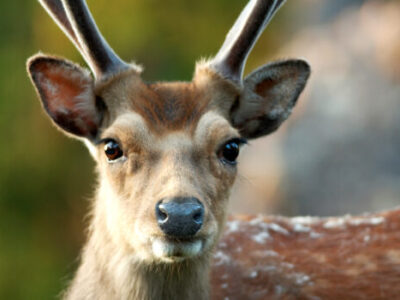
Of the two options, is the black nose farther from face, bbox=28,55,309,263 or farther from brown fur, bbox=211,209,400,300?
brown fur, bbox=211,209,400,300

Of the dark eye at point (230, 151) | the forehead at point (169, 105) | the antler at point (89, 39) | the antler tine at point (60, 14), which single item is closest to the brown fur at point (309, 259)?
the dark eye at point (230, 151)

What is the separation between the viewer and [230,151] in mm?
4871

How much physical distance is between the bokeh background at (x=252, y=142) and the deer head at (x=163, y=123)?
4.53 meters

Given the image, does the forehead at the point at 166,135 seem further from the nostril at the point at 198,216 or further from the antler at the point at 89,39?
A: the nostril at the point at 198,216

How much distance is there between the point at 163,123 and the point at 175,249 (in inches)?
32.5

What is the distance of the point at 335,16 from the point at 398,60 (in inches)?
67.3

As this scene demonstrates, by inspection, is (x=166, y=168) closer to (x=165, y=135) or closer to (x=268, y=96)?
(x=165, y=135)

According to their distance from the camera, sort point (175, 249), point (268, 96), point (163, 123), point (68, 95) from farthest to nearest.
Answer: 1. point (268, 96)
2. point (68, 95)
3. point (163, 123)
4. point (175, 249)

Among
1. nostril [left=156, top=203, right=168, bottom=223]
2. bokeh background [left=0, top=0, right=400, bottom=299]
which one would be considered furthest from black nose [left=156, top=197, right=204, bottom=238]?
bokeh background [left=0, top=0, right=400, bottom=299]

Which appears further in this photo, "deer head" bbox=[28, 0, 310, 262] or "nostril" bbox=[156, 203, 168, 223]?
"deer head" bbox=[28, 0, 310, 262]

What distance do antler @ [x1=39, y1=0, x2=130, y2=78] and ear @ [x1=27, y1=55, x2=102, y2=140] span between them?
0.09 meters

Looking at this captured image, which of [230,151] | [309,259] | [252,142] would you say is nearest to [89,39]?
[230,151]

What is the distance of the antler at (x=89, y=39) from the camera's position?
485 cm

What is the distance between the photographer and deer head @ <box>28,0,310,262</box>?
4.37m
